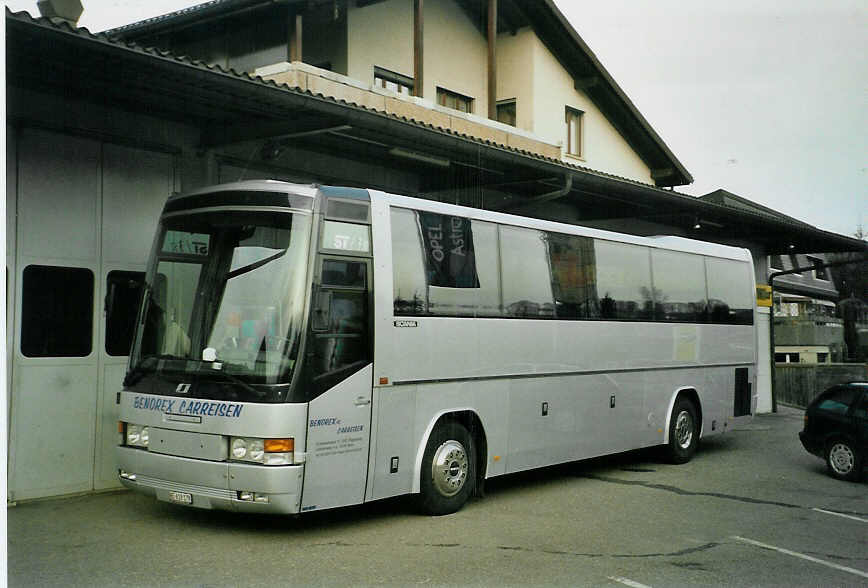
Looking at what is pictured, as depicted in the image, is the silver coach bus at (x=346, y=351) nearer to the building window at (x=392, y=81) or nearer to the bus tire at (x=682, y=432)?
the bus tire at (x=682, y=432)

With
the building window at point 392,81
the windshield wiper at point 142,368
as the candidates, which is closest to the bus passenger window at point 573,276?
the windshield wiper at point 142,368

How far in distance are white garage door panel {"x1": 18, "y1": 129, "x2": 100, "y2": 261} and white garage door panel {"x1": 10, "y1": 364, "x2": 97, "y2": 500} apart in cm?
130

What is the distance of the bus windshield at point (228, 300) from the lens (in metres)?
7.86

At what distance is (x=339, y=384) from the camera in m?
8.17

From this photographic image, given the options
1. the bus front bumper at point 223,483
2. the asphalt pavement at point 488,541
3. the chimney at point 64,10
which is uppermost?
the chimney at point 64,10

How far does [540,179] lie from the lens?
14.8 m

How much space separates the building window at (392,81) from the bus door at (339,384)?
11051 millimetres

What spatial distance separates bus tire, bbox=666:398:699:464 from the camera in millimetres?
13900

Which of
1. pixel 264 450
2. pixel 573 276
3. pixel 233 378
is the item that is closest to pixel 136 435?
pixel 233 378

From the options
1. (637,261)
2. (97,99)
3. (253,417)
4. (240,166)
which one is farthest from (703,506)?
(97,99)

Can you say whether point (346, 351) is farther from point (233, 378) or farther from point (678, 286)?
point (678, 286)

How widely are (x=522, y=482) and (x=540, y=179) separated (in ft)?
17.0

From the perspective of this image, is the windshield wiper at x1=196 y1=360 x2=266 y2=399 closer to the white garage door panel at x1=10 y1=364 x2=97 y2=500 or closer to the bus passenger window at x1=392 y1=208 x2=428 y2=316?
the bus passenger window at x1=392 y1=208 x2=428 y2=316

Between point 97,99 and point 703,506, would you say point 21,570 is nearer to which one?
point 97,99
